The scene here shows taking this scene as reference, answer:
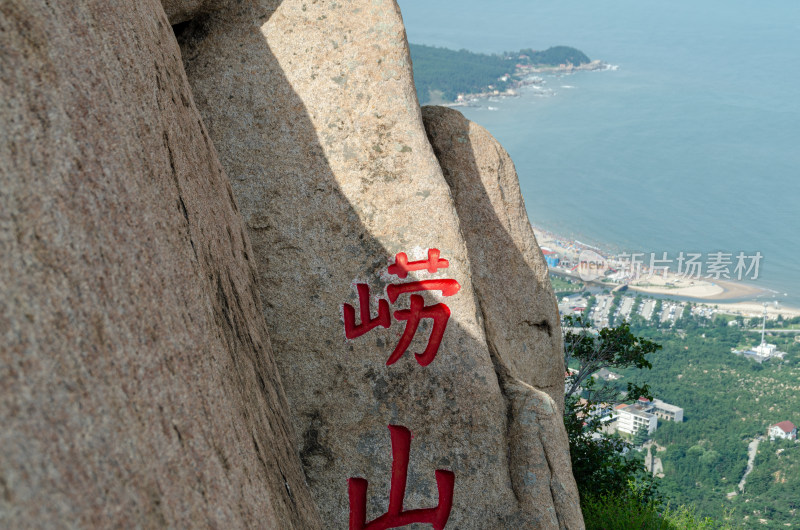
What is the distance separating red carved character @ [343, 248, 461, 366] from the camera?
5.14m

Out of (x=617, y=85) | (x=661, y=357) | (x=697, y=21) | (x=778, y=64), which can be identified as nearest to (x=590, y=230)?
(x=661, y=357)

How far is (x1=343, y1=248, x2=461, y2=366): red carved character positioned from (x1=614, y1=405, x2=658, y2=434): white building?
24.1m

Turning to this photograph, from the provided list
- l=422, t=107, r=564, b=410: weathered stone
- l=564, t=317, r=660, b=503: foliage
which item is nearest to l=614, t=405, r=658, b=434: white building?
l=564, t=317, r=660, b=503: foliage

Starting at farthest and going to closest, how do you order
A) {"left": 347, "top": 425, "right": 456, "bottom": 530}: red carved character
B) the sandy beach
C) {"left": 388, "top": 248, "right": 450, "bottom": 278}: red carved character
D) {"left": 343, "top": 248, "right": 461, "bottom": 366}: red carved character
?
the sandy beach < {"left": 388, "top": 248, "right": 450, "bottom": 278}: red carved character < {"left": 343, "top": 248, "right": 461, "bottom": 366}: red carved character < {"left": 347, "top": 425, "right": 456, "bottom": 530}: red carved character

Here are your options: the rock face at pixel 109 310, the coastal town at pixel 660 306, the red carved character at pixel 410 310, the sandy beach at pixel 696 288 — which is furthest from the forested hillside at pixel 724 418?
the rock face at pixel 109 310

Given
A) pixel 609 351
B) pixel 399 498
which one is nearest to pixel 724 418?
pixel 609 351

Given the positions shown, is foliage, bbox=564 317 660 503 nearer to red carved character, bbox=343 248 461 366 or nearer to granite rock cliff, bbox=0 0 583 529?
granite rock cliff, bbox=0 0 583 529

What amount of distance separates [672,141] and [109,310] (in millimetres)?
96926

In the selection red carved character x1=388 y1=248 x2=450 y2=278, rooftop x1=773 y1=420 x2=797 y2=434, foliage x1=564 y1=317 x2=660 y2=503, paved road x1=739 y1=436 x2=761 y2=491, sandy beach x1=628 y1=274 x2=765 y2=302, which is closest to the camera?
red carved character x1=388 y1=248 x2=450 y2=278

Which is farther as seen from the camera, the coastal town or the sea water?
the sea water

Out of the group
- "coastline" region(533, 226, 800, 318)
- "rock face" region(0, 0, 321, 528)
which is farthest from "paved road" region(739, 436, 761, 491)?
"rock face" region(0, 0, 321, 528)

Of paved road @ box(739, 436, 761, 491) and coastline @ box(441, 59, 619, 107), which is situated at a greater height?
coastline @ box(441, 59, 619, 107)

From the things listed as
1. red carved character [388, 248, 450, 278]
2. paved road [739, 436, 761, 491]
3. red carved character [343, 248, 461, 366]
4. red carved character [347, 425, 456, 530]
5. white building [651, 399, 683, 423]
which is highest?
red carved character [388, 248, 450, 278]

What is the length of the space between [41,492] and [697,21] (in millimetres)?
184928
